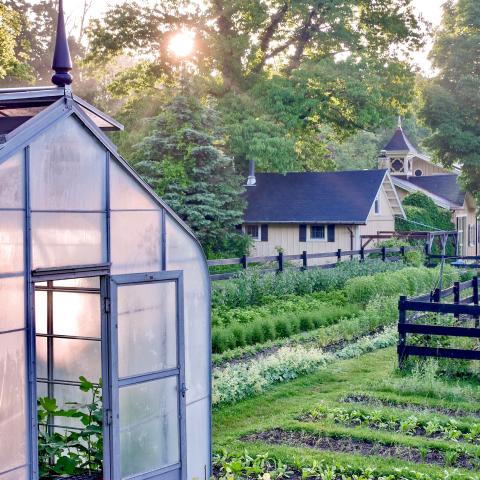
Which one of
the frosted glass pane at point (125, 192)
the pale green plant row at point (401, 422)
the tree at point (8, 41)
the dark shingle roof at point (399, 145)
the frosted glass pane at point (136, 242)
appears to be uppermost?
the tree at point (8, 41)

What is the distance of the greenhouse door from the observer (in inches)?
305

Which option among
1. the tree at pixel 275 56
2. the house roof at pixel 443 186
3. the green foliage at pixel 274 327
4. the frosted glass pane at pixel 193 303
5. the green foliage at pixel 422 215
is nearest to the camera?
the frosted glass pane at pixel 193 303

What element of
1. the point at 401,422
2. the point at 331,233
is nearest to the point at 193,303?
the point at 401,422

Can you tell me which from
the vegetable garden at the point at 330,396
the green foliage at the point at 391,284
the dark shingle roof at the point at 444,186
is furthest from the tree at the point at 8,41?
the dark shingle roof at the point at 444,186

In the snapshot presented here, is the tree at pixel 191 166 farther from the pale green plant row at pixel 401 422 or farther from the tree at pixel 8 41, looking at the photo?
the pale green plant row at pixel 401 422

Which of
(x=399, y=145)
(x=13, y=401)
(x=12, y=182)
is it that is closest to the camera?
(x=13, y=401)

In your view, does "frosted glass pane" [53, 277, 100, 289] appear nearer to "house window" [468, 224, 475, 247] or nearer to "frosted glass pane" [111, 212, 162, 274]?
"frosted glass pane" [111, 212, 162, 274]

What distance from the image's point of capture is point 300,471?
29.1ft

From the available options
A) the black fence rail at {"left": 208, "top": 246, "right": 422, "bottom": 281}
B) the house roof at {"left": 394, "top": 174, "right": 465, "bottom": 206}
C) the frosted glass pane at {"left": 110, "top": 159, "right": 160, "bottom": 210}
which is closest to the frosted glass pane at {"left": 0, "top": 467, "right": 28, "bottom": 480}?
the frosted glass pane at {"left": 110, "top": 159, "right": 160, "bottom": 210}

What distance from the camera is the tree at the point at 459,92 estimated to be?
130ft

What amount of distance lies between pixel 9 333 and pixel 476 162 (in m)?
36.0

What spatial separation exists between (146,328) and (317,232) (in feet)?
96.8

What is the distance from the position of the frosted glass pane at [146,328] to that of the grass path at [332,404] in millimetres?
2038

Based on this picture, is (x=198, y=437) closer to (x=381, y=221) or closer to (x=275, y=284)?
(x=275, y=284)
